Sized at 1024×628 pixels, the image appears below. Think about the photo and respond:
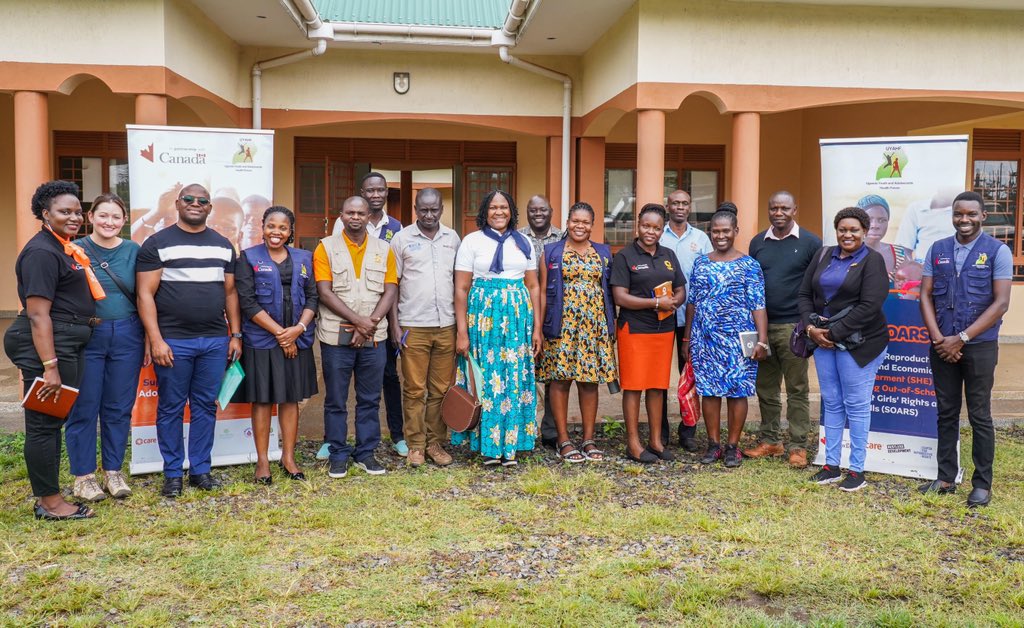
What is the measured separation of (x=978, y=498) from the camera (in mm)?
4566

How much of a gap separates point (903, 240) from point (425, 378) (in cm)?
325

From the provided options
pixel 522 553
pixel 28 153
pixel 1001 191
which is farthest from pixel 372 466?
pixel 1001 191

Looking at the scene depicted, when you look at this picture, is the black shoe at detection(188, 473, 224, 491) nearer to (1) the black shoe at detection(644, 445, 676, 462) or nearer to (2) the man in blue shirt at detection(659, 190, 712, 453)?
(1) the black shoe at detection(644, 445, 676, 462)

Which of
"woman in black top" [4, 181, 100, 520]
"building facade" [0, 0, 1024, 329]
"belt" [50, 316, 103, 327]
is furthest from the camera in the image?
"building facade" [0, 0, 1024, 329]

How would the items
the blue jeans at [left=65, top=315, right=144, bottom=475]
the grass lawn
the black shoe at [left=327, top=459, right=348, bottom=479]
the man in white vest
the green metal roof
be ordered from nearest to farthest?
the grass lawn → the blue jeans at [left=65, top=315, right=144, bottom=475] → the man in white vest → the black shoe at [left=327, top=459, right=348, bottom=479] → the green metal roof

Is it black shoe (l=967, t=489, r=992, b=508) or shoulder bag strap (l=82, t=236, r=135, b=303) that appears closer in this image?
shoulder bag strap (l=82, t=236, r=135, b=303)

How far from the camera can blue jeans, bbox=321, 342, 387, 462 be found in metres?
4.96

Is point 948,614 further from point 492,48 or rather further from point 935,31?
point 492,48

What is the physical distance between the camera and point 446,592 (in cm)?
345

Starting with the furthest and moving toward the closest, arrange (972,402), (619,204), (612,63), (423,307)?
(619,204) → (612,63) → (423,307) → (972,402)

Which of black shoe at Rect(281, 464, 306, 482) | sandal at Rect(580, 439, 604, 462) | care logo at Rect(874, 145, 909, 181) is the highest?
care logo at Rect(874, 145, 909, 181)

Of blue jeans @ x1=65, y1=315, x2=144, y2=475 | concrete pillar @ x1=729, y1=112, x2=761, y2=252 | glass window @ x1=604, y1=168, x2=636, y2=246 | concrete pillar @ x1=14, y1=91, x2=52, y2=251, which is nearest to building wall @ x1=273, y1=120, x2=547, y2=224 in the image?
glass window @ x1=604, y1=168, x2=636, y2=246

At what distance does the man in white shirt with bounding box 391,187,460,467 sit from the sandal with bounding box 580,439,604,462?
3.52ft

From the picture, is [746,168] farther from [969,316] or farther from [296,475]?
[296,475]
